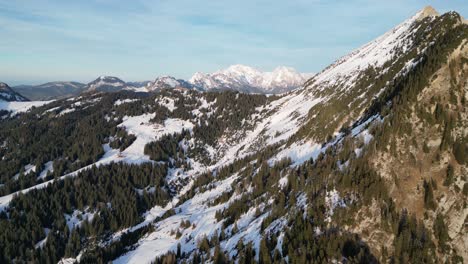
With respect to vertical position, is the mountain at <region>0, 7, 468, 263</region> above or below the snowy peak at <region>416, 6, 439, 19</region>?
below

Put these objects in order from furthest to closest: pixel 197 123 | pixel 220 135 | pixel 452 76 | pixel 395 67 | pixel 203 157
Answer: pixel 197 123, pixel 220 135, pixel 203 157, pixel 395 67, pixel 452 76

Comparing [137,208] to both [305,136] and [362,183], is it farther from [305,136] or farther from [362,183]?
→ [362,183]

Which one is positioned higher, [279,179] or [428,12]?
[428,12]

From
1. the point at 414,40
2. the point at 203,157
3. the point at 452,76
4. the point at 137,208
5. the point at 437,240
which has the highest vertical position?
the point at 414,40

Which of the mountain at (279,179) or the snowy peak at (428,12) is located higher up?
the snowy peak at (428,12)

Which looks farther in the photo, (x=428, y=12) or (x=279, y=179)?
(x=428, y=12)

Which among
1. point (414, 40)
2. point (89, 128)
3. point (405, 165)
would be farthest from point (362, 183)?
point (89, 128)

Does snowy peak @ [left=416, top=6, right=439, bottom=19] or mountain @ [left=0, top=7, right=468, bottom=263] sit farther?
snowy peak @ [left=416, top=6, right=439, bottom=19]

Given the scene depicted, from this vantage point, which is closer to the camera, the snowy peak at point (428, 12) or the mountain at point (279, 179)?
the mountain at point (279, 179)
